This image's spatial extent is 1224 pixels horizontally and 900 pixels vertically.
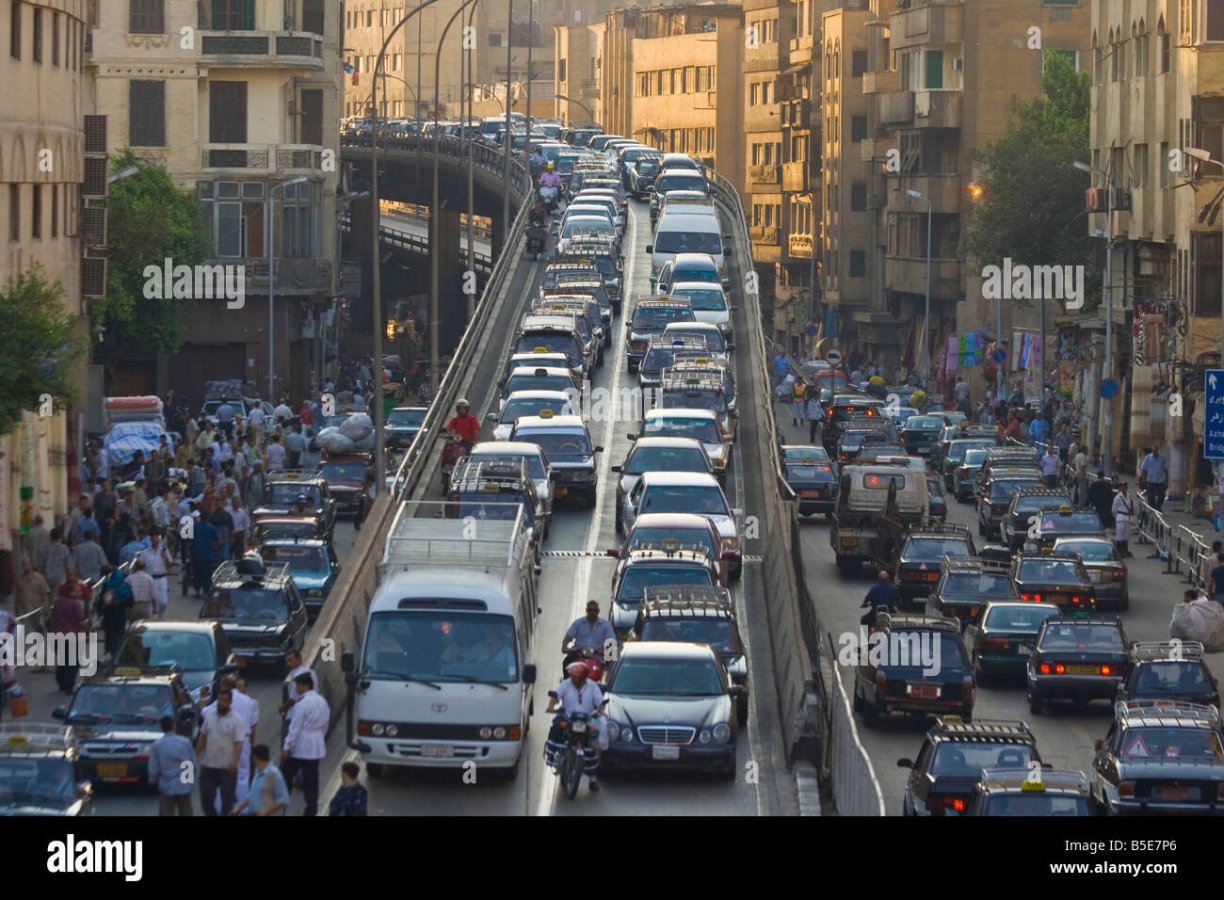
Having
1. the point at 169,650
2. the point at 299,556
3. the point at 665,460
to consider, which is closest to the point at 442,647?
the point at 169,650

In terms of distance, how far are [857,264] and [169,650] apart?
91.6 metres

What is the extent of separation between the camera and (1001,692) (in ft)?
108

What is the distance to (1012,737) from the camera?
2339 centimetres

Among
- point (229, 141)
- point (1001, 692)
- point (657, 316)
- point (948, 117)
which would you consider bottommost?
point (1001, 692)

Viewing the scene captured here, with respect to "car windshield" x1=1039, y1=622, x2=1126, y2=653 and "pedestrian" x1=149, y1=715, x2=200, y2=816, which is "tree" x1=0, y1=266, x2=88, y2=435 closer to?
"pedestrian" x1=149, y1=715, x2=200, y2=816

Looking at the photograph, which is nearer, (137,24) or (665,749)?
(665,749)

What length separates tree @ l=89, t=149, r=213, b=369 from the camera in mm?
66562

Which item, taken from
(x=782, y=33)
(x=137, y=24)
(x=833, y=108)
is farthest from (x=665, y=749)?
(x=782, y=33)

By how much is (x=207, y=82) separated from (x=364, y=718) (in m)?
57.6

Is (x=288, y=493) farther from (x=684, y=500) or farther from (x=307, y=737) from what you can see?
(x=307, y=737)

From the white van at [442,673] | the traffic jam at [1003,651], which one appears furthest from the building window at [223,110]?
the white van at [442,673]

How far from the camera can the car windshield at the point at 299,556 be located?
36875 mm

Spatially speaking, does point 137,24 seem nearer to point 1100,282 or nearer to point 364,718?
Result: point 1100,282

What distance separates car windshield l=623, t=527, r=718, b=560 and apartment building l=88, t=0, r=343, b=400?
4300 cm
